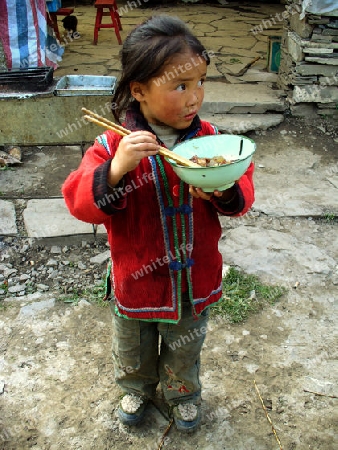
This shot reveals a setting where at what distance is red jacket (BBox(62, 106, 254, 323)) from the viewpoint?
1.68 meters

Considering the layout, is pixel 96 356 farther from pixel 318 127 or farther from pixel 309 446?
pixel 318 127

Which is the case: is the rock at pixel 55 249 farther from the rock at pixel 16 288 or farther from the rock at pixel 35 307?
the rock at pixel 35 307

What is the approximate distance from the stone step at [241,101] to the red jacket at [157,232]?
382 cm

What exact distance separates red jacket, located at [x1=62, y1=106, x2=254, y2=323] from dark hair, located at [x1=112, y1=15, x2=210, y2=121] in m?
0.17

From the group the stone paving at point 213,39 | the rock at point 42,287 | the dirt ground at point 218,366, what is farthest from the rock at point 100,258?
the stone paving at point 213,39

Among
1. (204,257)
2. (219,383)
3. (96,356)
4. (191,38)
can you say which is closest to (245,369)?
(219,383)

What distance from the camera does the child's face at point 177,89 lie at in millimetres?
1542

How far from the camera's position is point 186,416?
7.34ft

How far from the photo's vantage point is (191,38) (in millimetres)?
1593

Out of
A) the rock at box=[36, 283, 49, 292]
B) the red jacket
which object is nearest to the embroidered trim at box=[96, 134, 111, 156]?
the red jacket

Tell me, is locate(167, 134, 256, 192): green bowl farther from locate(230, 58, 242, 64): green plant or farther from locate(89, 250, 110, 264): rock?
locate(230, 58, 242, 64): green plant

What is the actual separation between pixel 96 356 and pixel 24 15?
4.35m

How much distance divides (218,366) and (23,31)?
461 centimetres

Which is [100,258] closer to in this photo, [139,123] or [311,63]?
[139,123]
